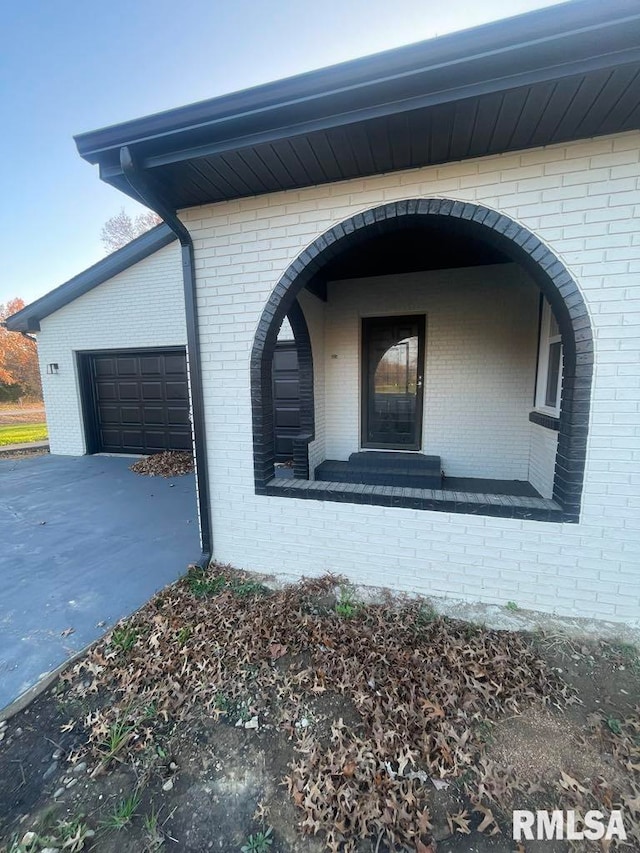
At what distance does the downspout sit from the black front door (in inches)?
109

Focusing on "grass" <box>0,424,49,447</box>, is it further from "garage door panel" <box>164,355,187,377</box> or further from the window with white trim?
the window with white trim

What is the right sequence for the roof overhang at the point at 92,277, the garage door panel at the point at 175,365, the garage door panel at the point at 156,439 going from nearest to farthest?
the roof overhang at the point at 92,277 → the garage door panel at the point at 175,365 → the garage door panel at the point at 156,439

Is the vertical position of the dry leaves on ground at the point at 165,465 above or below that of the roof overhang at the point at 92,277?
below

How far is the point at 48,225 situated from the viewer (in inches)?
618

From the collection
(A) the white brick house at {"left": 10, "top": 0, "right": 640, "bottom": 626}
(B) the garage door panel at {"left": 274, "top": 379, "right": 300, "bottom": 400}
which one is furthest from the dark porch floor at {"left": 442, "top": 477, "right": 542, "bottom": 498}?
(B) the garage door panel at {"left": 274, "top": 379, "right": 300, "bottom": 400}

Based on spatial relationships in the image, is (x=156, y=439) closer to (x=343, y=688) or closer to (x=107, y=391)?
(x=107, y=391)

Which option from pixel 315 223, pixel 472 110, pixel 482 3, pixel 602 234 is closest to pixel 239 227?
pixel 315 223

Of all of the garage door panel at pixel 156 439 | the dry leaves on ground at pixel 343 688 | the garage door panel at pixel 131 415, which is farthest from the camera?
the garage door panel at pixel 131 415

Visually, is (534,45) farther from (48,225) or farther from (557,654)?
(48,225)

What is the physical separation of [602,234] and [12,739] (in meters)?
4.17

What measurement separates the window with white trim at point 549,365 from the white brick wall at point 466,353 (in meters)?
0.24

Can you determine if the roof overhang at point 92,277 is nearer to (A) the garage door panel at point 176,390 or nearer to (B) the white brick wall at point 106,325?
(B) the white brick wall at point 106,325

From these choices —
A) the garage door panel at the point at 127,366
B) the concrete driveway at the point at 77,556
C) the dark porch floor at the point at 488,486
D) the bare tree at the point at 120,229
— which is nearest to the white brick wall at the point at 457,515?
the concrete driveway at the point at 77,556

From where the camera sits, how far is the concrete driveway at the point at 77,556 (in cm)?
232
